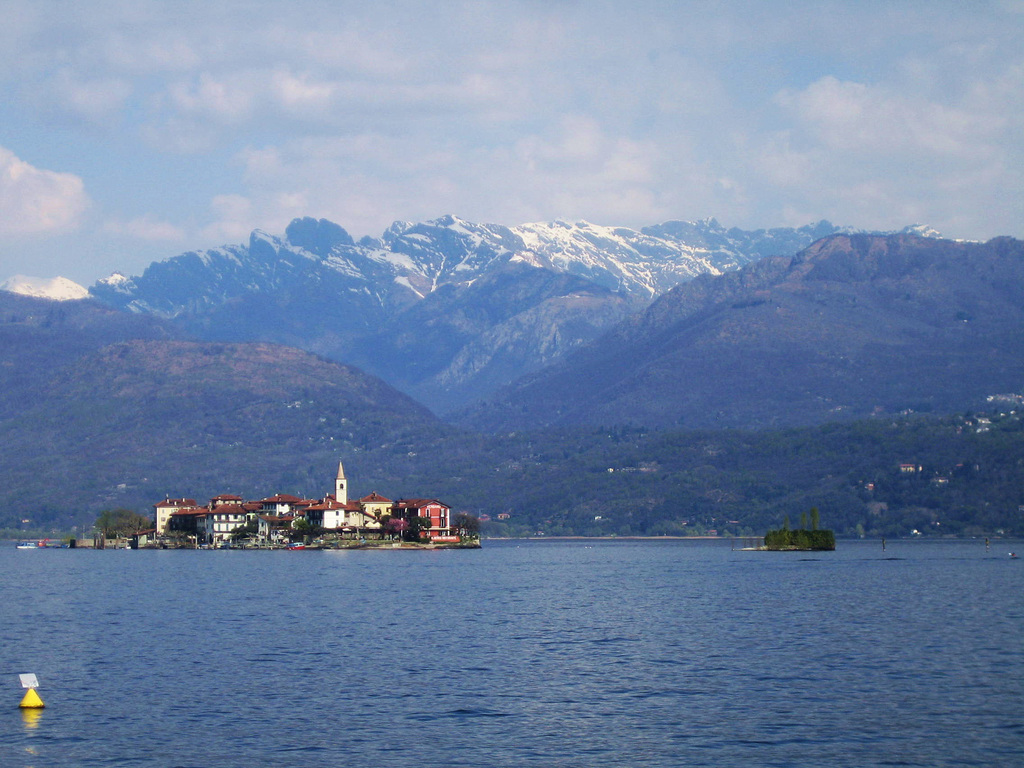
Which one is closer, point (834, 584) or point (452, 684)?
point (452, 684)

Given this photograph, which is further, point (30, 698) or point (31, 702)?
point (30, 698)

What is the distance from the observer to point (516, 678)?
68.4 m

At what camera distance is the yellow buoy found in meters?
58.8

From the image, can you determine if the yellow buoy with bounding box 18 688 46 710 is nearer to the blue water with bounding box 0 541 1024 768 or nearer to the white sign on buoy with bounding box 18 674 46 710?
the white sign on buoy with bounding box 18 674 46 710

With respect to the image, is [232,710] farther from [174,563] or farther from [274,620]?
[174,563]

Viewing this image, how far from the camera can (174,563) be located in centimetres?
19862

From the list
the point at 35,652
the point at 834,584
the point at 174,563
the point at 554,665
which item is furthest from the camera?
the point at 174,563

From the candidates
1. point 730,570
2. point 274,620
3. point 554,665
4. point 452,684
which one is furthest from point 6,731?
point 730,570

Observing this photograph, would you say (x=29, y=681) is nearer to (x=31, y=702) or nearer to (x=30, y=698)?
(x=30, y=698)

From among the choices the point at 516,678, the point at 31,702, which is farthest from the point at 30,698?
the point at 516,678

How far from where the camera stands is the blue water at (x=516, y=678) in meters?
51.2

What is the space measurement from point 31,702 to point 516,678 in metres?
22.4

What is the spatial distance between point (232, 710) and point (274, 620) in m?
39.2

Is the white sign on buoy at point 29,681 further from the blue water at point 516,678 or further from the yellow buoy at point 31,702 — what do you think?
the blue water at point 516,678
